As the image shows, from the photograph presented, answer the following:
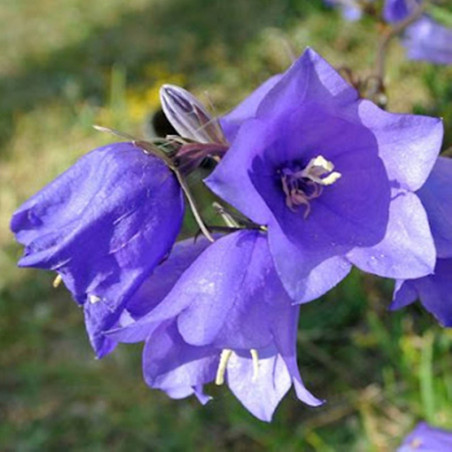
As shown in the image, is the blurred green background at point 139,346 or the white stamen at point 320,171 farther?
the blurred green background at point 139,346

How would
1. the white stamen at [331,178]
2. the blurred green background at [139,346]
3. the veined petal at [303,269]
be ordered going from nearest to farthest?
the veined petal at [303,269], the white stamen at [331,178], the blurred green background at [139,346]

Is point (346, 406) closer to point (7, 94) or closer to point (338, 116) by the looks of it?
point (338, 116)

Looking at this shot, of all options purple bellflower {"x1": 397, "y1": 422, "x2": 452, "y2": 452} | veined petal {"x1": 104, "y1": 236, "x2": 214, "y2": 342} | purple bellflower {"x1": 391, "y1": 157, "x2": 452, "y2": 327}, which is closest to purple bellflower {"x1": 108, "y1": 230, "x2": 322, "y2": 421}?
veined petal {"x1": 104, "y1": 236, "x2": 214, "y2": 342}

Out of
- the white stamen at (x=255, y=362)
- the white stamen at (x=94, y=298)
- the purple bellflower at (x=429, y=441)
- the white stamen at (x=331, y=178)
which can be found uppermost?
the white stamen at (x=94, y=298)

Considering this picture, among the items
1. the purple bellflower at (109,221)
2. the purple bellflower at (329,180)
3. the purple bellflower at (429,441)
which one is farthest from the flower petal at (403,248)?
the purple bellflower at (429,441)

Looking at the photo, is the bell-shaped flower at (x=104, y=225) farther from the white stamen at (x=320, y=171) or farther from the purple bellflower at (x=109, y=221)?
the white stamen at (x=320, y=171)

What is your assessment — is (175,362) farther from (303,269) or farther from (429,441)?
(429,441)

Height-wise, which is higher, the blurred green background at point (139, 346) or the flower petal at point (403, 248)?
the flower petal at point (403, 248)

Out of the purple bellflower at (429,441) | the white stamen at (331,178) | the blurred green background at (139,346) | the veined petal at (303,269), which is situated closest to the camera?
the veined petal at (303,269)
